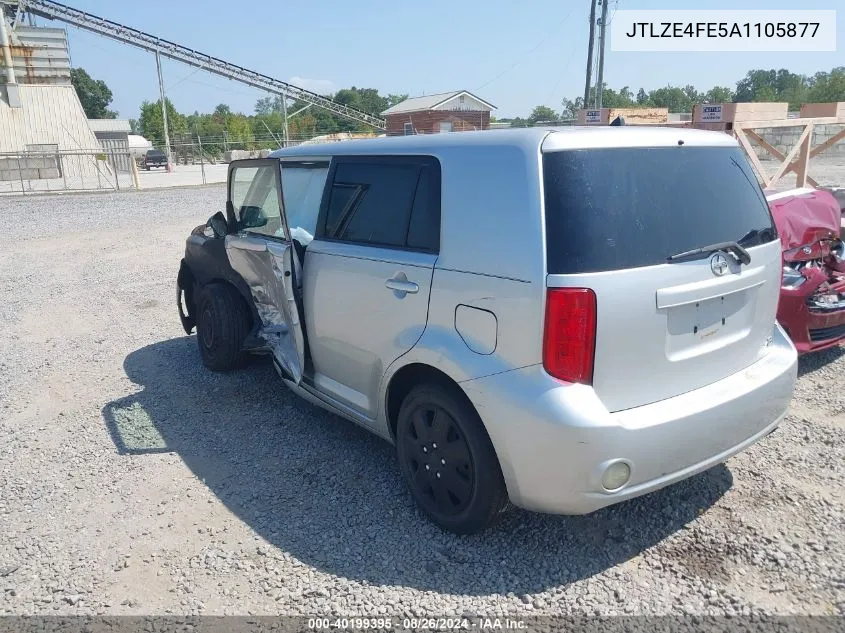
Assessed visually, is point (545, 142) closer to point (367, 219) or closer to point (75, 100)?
point (367, 219)

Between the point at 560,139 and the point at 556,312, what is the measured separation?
28.6 inches

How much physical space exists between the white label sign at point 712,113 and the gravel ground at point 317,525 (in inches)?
254

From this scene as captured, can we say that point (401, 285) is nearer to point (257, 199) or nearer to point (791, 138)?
point (257, 199)

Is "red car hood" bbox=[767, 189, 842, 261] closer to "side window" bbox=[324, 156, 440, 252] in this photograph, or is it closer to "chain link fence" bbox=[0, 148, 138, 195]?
"side window" bbox=[324, 156, 440, 252]

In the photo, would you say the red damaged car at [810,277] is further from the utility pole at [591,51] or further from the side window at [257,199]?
the utility pole at [591,51]

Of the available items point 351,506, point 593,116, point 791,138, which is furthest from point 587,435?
point 791,138

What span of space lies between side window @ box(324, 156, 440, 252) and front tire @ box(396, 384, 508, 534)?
78cm

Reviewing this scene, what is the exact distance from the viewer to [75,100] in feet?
133

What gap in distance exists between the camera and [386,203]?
11.3 feet

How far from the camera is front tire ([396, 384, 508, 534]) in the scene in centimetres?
289

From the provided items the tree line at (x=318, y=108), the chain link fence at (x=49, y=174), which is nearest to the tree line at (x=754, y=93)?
the tree line at (x=318, y=108)

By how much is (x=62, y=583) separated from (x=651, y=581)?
266 centimetres

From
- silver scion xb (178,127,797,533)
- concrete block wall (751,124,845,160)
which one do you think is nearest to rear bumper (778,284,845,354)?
silver scion xb (178,127,797,533)

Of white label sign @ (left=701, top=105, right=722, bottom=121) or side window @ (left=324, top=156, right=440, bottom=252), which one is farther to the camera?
white label sign @ (left=701, top=105, right=722, bottom=121)
